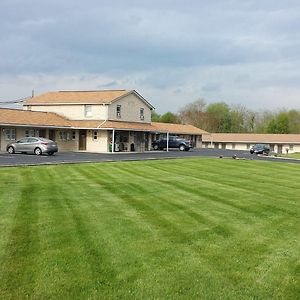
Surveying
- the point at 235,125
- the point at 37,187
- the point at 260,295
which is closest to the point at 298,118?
the point at 235,125

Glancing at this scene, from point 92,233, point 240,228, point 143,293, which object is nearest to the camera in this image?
point 143,293

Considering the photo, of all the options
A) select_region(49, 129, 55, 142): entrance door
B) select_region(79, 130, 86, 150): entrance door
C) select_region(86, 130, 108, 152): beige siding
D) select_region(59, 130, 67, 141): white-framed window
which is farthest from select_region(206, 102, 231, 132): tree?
select_region(49, 129, 55, 142): entrance door

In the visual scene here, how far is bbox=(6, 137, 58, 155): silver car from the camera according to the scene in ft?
123

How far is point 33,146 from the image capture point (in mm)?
37812

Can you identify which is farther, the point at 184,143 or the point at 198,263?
the point at 184,143

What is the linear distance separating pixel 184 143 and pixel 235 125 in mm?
60389

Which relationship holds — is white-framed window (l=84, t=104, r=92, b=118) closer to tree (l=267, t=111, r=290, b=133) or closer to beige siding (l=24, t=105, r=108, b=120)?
beige siding (l=24, t=105, r=108, b=120)

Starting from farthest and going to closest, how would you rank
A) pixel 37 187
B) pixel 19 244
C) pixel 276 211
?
pixel 37 187
pixel 276 211
pixel 19 244

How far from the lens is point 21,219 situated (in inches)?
369

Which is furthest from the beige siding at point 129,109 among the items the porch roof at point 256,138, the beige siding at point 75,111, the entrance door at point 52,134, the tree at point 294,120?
the tree at point 294,120

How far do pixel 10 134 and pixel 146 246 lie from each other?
36520 mm

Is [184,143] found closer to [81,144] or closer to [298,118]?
[81,144]

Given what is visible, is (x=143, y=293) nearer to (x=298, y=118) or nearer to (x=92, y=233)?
(x=92, y=233)

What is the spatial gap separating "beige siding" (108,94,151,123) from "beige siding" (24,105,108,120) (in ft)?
2.51
